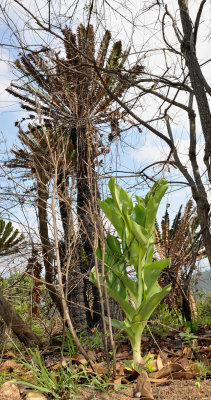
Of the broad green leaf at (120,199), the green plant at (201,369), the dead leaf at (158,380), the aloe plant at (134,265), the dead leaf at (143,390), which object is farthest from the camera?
the broad green leaf at (120,199)

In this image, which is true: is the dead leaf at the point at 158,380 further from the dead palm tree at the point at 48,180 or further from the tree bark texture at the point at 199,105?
the tree bark texture at the point at 199,105

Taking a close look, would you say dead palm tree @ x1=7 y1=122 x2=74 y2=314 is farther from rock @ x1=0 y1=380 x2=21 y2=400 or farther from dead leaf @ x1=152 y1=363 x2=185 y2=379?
dead leaf @ x1=152 y1=363 x2=185 y2=379

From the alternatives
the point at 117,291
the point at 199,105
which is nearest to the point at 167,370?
the point at 117,291

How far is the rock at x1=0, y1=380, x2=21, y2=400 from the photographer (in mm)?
2590

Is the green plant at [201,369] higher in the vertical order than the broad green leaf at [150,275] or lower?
lower

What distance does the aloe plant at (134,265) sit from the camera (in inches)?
124

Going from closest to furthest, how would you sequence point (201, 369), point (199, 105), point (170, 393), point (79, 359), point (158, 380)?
1. point (170, 393)
2. point (158, 380)
3. point (201, 369)
4. point (79, 359)
5. point (199, 105)

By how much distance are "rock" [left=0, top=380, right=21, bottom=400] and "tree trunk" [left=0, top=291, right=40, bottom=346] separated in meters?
1.40

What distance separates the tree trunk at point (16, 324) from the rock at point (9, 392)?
1.40 meters

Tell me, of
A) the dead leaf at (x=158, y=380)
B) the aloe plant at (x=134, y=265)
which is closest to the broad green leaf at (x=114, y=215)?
the aloe plant at (x=134, y=265)

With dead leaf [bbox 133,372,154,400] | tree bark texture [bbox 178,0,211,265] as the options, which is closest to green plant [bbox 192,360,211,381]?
dead leaf [bbox 133,372,154,400]

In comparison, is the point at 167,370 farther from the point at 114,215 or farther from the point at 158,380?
the point at 114,215

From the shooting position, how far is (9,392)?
264 centimetres

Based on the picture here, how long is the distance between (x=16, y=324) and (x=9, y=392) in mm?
1517
